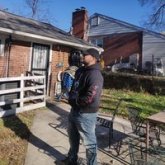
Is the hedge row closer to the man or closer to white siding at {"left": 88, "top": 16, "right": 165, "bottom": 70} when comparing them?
white siding at {"left": 88, "top": 16, "right": 165, "bottom": 70}

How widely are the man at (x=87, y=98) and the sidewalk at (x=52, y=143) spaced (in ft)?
3.43

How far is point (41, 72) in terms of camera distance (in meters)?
12.5

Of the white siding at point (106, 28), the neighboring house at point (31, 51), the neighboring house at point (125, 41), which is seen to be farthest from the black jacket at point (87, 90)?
the white siding at point (106, 28)

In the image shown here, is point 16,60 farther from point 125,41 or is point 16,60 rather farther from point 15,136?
point 125,41

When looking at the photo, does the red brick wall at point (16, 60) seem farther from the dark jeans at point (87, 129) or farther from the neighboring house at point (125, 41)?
the neighboring house at point (125, 41)

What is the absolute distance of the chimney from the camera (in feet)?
69.3

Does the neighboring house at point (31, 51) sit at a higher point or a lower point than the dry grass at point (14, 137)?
higher

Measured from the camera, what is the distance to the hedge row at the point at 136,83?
17.4m

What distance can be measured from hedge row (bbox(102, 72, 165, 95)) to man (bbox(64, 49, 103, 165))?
41.6ft

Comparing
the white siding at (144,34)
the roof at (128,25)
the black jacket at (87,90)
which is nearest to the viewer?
the black jacket at (87,90)

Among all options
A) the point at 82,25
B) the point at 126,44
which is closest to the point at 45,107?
the point at 82,25

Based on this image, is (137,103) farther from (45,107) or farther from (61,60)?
(45,107)

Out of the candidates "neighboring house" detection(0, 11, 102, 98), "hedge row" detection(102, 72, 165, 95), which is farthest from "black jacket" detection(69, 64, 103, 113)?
"hedge row" detection(102, 72, 165, 95)

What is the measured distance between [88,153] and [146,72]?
23.7 metres
